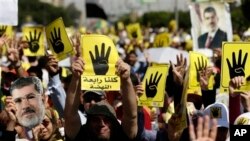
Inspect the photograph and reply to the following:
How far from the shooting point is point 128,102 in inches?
256

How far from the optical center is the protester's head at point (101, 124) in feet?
21.1

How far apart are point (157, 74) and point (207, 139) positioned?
387 centimetres

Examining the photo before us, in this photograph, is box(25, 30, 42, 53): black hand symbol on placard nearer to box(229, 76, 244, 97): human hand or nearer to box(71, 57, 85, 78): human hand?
box(229, 76, 244, 97): human hand

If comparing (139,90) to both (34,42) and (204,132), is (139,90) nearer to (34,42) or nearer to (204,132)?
(204,132)

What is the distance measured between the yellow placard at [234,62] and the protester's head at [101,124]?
1.39 m

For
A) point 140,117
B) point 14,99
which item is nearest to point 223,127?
point 140,117

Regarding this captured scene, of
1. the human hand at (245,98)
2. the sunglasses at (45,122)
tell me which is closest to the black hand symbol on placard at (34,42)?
the sunglasses at (45,122)

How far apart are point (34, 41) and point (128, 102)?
7320 mm

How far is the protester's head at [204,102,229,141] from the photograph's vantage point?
22.0ft

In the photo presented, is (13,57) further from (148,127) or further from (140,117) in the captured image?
A: (140,117)

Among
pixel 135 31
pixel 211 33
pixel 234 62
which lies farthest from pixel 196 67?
pixel 135 31

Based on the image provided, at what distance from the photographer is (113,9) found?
8025cm

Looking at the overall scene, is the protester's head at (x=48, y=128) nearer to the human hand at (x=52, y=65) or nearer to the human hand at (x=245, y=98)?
the human hand at (x=52, y=65)

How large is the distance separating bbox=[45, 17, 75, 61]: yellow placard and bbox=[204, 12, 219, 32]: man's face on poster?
4754 millimetres
